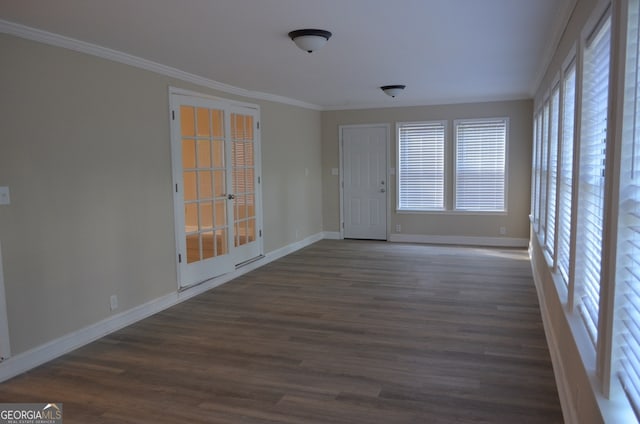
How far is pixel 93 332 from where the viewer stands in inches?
159

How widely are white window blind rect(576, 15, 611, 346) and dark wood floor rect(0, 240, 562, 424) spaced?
0.78 metres

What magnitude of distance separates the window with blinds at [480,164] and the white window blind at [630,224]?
655cm

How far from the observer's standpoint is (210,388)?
10.4 ft

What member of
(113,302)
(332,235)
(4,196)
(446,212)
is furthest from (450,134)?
(4,196)

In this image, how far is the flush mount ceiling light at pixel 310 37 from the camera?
3.61 meters

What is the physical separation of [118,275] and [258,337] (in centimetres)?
141

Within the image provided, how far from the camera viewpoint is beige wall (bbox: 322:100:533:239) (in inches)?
304

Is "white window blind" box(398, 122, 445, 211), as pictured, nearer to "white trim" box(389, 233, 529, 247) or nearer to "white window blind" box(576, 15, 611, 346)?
"white trim" box(389, 233, 529, 247)

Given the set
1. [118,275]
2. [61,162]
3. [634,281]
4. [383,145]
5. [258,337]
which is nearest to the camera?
[634,281]

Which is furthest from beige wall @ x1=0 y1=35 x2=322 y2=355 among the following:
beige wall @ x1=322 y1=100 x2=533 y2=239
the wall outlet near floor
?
beige wall @ x1=322 y1=100 x2=533 y2=239

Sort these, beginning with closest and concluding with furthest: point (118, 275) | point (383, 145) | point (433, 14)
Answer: point (433, 14) → point (118, 275) → point (383, 145)

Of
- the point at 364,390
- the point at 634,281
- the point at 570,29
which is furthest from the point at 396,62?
the point at 634,281

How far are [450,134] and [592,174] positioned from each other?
581 cm

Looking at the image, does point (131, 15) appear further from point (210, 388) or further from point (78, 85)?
point (210, 388)
